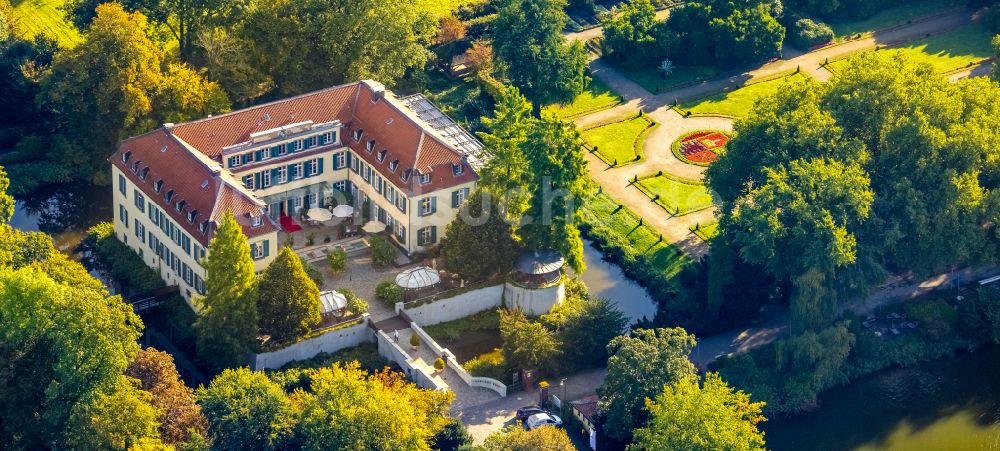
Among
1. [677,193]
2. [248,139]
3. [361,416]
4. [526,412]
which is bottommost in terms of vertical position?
[677,193]

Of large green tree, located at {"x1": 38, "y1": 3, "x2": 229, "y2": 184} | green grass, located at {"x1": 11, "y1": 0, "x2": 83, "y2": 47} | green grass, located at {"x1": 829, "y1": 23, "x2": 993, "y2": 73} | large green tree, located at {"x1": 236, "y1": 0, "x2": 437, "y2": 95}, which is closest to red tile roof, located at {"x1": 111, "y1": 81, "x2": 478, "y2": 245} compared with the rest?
large green tree, located at {"x1": 38, "y1": 3, "x2": 229, "y2": 184}

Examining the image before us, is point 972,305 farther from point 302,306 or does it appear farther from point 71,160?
point 71,160

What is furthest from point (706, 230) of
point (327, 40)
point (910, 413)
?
point (327, 40)

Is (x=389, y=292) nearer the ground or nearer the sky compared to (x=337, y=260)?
nearer the ground

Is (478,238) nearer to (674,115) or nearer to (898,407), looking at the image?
(898,407)

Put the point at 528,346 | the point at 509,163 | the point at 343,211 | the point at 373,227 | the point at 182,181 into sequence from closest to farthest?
the point at 528,346
the point at 182,181
the point at 509,163
the point at 373,227
the point at 343,211

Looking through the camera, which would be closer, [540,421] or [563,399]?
[540,421]
